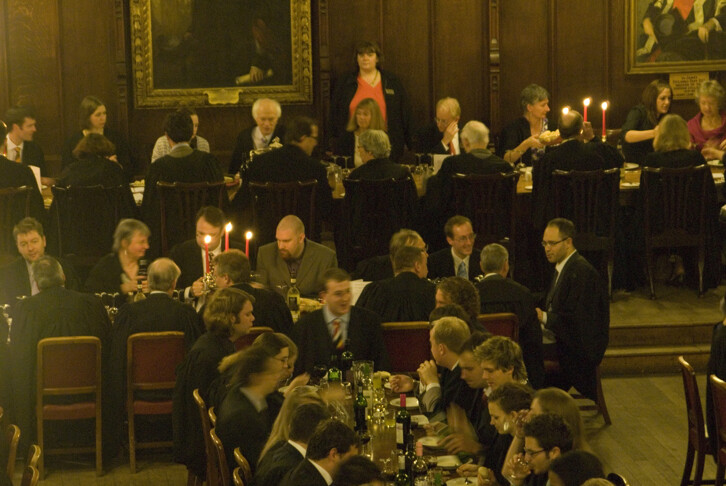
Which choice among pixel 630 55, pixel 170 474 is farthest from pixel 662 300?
pixel 170 474

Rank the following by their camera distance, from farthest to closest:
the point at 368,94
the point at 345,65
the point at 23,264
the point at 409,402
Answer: the point at 345,65, the point at 368,94, the point at 23,264, the point at 409,402

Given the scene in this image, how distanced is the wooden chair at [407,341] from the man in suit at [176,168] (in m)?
2.60

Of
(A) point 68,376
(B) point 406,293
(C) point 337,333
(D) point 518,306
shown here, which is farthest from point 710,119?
(A) point 68,376

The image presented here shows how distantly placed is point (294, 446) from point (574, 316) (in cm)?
336

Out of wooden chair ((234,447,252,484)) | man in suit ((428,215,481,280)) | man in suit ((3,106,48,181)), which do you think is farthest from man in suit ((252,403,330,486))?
man in suit ((3,106,48,181))

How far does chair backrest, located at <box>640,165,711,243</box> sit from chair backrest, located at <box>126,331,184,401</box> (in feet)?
13.7

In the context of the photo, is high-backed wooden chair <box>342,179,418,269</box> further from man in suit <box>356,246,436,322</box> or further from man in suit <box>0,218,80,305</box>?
man in suit <box>0,218,80,305</box>

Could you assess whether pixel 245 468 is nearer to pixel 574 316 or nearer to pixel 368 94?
pixel 574 316

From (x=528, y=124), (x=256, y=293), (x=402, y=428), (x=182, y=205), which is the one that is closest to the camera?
(x=402, y=428)

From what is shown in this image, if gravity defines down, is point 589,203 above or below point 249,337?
above

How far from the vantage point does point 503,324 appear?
7.45 meters

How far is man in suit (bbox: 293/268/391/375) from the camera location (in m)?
7.12

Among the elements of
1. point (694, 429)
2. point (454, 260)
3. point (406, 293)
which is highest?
point (454, 260)

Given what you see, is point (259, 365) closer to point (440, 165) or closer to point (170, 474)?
point (170, 474)
